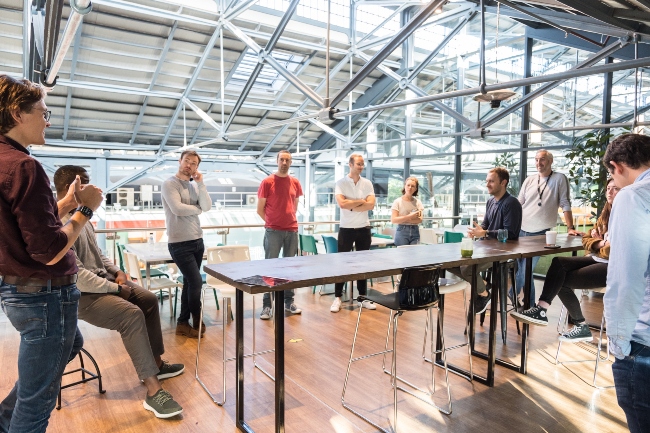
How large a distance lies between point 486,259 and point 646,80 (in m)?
5.30

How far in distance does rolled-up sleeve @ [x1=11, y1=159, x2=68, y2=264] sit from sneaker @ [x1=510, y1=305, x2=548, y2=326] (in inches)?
114

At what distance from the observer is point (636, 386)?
1458mm

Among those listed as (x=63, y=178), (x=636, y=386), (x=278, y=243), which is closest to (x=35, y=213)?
(x=63, y=178)

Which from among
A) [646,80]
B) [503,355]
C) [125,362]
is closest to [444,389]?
[503,355]

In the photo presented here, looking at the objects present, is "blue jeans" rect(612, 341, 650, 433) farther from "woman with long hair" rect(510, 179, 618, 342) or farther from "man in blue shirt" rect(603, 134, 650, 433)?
"woman with long hair" rect(510, 179, 618, 342)

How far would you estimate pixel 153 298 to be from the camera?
3020 millimetres

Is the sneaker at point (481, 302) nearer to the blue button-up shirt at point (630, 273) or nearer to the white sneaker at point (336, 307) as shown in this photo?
the white sneaker at point (336, 307)

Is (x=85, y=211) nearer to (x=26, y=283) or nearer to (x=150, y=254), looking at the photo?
(x=26, y=283)

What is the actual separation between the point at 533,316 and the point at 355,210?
2.15 meters

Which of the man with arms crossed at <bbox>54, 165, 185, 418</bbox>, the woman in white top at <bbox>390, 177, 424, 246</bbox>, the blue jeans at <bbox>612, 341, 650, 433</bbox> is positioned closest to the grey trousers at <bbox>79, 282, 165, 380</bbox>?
the man with arms crossed at <bbox>54, 165, 185, 418</bbox>

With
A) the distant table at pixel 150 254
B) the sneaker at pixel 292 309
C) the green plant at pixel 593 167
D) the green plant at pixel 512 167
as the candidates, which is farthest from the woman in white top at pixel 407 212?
the green plant at pixel 512 167

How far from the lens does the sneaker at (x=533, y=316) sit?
310cm

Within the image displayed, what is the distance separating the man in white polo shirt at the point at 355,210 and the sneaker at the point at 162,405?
8.07 ft

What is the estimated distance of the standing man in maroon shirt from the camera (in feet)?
5.09
